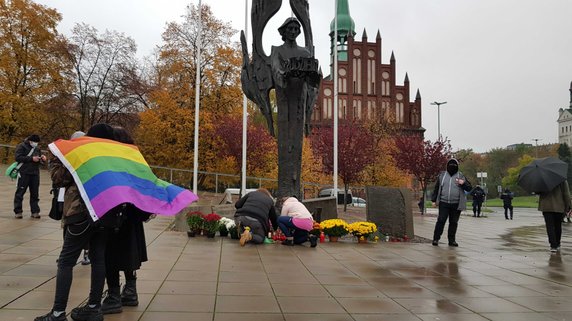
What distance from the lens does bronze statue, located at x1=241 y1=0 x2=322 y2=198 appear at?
11.4 metres

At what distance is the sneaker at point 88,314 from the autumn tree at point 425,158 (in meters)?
26.3

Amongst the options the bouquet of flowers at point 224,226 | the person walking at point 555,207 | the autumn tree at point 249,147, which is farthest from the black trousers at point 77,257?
the autumn tree at point 249,147

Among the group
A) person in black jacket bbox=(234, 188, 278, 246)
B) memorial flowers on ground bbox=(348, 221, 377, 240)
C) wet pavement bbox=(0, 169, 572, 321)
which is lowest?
wet pavement bbox=(0, 169, 572, 321)

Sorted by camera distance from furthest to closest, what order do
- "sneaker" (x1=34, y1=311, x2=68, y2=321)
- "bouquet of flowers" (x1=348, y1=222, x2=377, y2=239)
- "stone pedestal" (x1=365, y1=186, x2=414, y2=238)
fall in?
"stone pedestal" (x1=365, y1=186, x2=414, y2=238) < "bouquet of flowers" (x1=348, y1=222, x2=377, y2=239) < "sneaker" (x1=34, y1=311, x2=68, y2=321)

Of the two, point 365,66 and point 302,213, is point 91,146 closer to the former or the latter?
point 302,213

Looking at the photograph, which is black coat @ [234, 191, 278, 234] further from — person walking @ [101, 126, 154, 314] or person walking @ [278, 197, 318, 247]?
person walking @ [101, 126, 154, 314]

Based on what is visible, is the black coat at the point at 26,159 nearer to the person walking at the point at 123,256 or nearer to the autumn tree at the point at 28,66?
the person walking at the point at 123,256

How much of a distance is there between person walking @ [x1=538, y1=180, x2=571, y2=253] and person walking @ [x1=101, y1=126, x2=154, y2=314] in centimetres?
851

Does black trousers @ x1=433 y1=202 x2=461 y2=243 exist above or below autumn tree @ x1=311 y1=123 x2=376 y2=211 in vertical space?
below

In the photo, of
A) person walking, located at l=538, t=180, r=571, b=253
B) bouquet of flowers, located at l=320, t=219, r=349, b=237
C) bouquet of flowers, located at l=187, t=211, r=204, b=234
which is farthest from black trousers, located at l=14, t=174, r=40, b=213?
person walking, located at l=538, t=180, r=571, b=253

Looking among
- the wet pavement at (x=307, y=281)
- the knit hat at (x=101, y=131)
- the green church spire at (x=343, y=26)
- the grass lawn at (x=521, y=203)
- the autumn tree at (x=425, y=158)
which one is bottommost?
the grass lawn at (x=521, y=203)

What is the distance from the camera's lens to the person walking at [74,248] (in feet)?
12.5

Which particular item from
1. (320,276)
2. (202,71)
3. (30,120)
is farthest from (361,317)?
(30,120)

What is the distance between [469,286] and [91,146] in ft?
16.2
